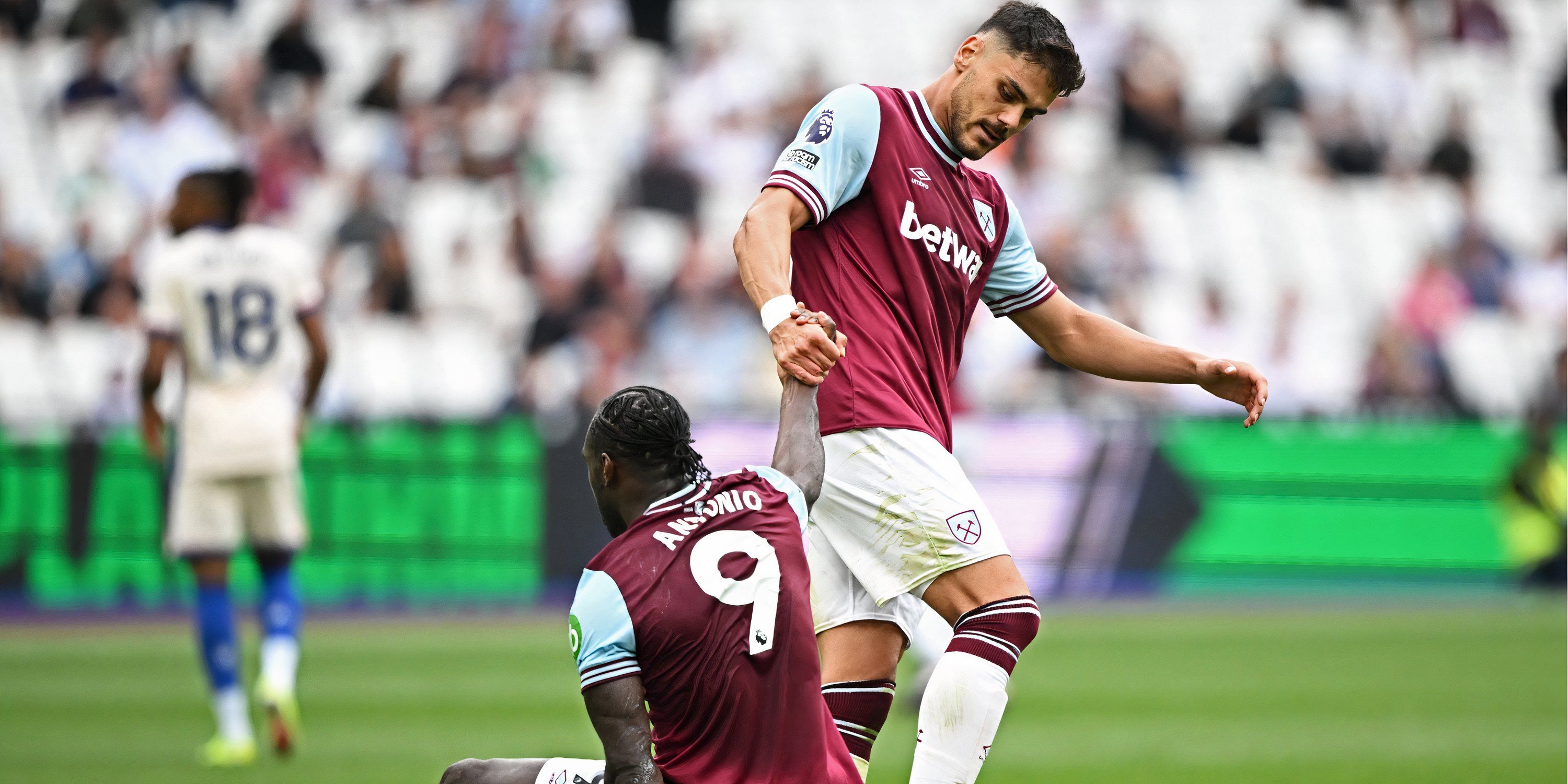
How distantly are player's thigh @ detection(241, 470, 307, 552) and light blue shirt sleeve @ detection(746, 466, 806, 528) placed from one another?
15.3 ft

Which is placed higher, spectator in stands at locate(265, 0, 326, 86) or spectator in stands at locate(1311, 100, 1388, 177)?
spectator in stands at locate(265, 0, 326, 86)

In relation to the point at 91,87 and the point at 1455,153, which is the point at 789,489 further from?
the point at 1455,153

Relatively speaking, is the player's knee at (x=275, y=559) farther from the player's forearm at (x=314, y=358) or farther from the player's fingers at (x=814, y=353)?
the player's fingers at (x=814, y=353)

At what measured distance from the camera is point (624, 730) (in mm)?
3832

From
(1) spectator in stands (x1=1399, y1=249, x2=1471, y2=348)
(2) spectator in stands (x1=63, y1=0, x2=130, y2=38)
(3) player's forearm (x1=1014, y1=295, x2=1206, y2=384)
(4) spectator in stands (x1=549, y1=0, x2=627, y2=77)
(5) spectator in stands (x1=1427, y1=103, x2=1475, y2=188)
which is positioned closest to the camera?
(3) player's forearm (x1=1014, y1=295, x2=1206, y2=384)

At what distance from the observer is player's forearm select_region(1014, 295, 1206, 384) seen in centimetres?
530

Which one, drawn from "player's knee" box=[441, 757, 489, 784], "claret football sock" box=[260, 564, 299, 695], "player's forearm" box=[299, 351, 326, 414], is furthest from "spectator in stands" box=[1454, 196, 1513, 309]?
"player's knee" box=[441, 757, 489, 784]

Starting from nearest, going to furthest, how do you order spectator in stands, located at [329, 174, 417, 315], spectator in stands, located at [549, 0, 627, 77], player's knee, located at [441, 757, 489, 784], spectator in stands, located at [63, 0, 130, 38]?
1. player's knee, located at [441, 757, 489, 784]
2. spectator in stands, located at [329, 174, 417, 315]
3. spectator in stands, located at [63, 0, 130, 38]
4. spectator in stands, located at [549, 0, 627, 77]

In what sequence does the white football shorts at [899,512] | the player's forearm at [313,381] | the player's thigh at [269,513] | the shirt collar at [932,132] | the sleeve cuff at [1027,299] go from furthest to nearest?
the player's forearm at [313,381], the player's thigh at [269,513], the sleeve cuff at [1027,299], the shirt collar at [932,132], the white football shorts at [899,512]

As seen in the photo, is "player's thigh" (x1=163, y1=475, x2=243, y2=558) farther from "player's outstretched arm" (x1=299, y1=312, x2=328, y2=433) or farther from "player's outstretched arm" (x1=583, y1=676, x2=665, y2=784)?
"player's outstretched arm" (x1=583, y1=676, x2=665, y2=784)

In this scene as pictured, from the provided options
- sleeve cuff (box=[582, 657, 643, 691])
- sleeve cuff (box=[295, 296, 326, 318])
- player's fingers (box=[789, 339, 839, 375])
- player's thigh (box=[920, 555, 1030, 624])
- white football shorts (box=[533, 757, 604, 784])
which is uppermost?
player's fingers (box=[789, 339, 839, 375])

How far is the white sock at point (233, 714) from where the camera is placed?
7895 millimetres

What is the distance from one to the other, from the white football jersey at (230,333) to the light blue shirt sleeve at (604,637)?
4779 mm

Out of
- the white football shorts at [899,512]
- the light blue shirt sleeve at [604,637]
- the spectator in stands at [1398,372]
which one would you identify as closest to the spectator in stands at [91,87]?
the spectator in stands at [1398,372]
